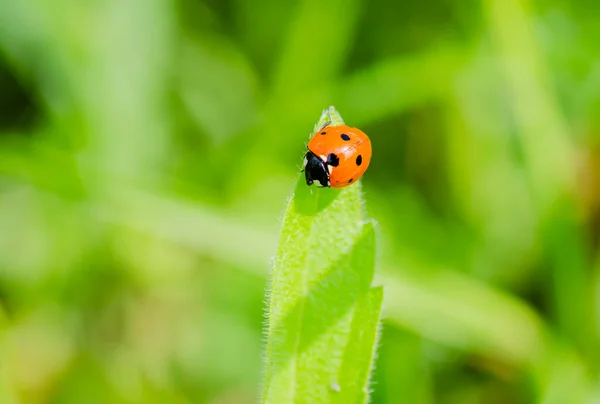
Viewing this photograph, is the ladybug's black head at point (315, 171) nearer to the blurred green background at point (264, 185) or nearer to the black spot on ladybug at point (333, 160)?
the black spot on ladybug at point (333, 160)

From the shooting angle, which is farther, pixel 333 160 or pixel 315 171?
pixel 333 160

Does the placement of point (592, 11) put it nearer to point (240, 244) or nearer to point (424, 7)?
point (424, 7)

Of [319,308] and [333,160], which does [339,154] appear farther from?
[319,308]

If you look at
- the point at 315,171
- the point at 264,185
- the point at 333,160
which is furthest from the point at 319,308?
the point at 264,185

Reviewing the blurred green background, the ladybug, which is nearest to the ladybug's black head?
the ladybug

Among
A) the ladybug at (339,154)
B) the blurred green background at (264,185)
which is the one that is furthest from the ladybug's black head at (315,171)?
the blurred green background at (264,185)

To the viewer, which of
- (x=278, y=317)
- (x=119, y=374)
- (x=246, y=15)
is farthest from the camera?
(x=246, y=15)

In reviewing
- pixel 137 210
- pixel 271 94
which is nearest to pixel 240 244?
pixel 137 210
